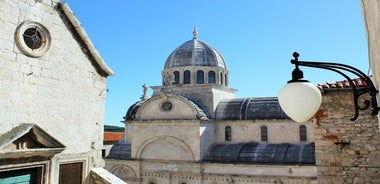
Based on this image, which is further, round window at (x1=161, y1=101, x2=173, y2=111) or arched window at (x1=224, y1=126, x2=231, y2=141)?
arched window at (x1=224, y1=126, x2=231, y2=141)

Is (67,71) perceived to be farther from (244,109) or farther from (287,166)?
(244,109)

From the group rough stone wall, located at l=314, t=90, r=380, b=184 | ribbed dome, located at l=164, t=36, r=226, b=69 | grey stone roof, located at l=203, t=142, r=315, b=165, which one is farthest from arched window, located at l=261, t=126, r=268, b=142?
rough stone wall, located at l=314, t=90, r=380, b=184

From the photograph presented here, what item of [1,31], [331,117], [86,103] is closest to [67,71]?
[86,103]

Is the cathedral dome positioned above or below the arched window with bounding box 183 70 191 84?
above

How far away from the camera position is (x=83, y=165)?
716cm

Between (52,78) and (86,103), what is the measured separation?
1111 millimetres

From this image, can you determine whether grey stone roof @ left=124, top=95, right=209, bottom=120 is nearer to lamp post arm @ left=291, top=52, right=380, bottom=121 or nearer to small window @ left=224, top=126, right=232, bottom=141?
small window @ left=224, top=126, right=232, bottom=141

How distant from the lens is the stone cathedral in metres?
18.1

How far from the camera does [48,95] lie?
252 inches

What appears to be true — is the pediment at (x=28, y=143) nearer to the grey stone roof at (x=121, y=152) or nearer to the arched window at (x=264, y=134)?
the grey stone roof at (x=121, y=152)

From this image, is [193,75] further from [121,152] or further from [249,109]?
[121,152]

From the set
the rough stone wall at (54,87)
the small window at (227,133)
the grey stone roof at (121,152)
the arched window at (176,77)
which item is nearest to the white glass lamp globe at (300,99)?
the rough stone wall at (54,87)

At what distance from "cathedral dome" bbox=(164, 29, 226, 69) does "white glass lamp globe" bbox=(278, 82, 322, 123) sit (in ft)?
69.0

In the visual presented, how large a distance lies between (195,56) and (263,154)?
31.7 ft
